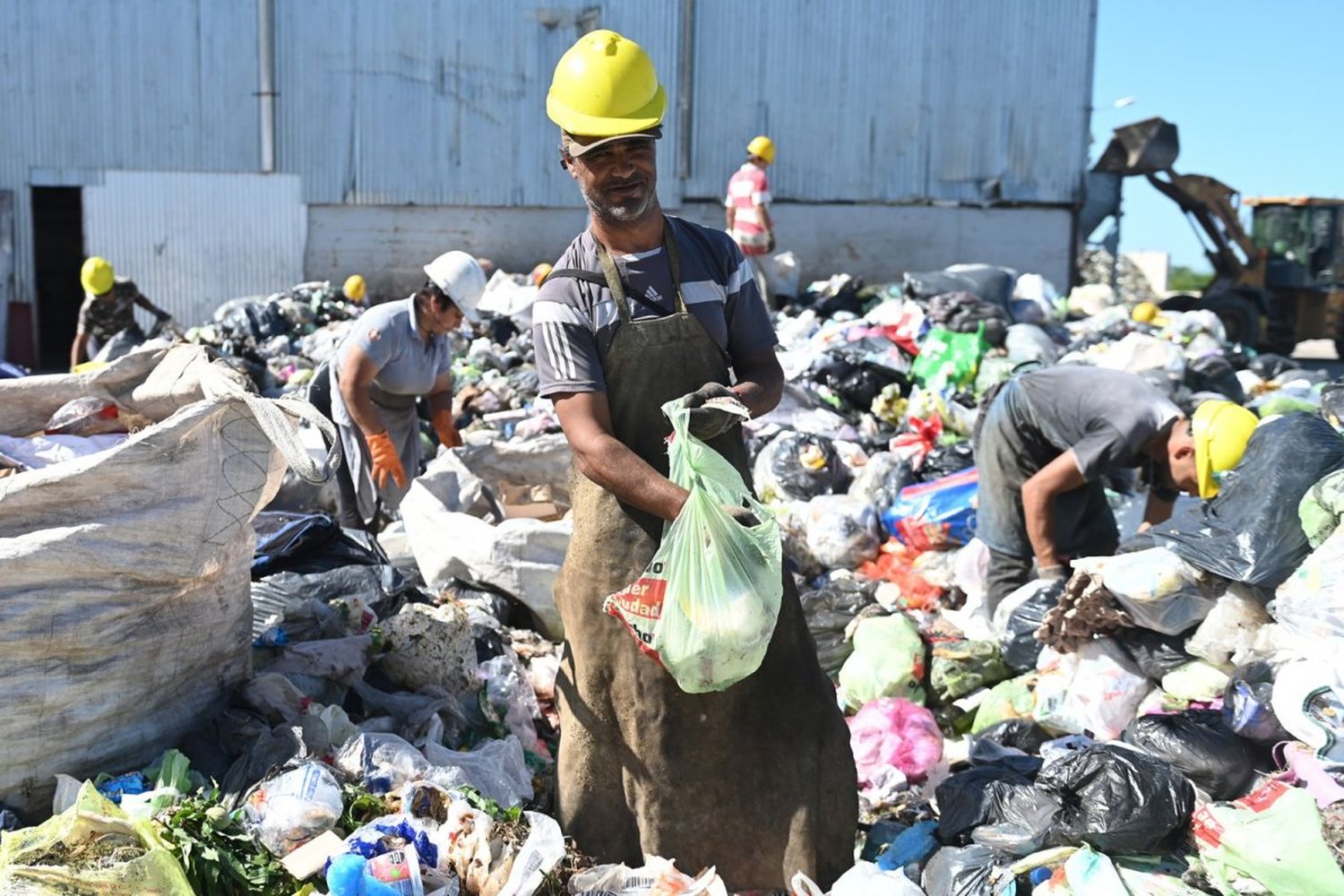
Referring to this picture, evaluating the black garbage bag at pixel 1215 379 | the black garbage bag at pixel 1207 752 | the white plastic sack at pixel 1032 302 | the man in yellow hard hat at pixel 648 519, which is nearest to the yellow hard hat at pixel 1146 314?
the white plastic sack at pixel 1032 302

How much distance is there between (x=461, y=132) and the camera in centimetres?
1440

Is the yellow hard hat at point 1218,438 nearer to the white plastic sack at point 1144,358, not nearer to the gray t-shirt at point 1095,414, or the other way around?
the gray t-shirt at point 1095,414

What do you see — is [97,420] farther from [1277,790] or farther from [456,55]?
[456,55]

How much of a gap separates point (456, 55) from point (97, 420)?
1150 cm

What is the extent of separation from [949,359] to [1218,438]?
5363 millimetres

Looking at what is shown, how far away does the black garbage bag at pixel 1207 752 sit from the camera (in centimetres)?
321

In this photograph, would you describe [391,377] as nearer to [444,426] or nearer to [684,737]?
[444,426]

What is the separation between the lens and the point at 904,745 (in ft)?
12.5

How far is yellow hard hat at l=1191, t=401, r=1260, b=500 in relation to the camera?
3748mm

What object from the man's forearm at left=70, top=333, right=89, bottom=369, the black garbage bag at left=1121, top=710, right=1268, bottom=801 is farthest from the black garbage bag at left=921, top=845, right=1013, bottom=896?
the man's forearm at left=70, top=333, right=89, bottom=369

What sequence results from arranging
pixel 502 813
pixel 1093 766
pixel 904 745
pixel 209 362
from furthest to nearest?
1. pixel 904 745
2. pixel 209 362
3. pixel 1093 766
4. pixel 502 813

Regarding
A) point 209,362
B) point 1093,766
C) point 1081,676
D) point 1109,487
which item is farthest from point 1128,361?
point 209,362

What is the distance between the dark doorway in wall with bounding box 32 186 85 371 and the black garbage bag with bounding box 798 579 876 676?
514 inches

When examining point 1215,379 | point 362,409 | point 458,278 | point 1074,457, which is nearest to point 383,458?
point 362,409
